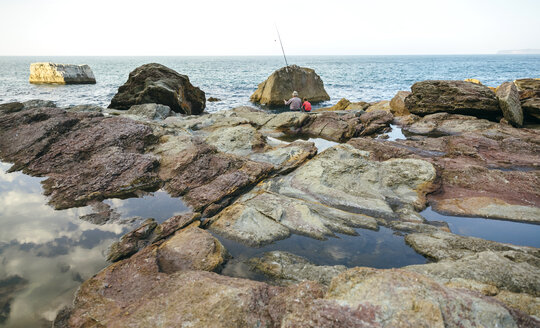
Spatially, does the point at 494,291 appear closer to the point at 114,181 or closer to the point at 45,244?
the point at 45,244

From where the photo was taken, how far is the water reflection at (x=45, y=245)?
3.52 meters

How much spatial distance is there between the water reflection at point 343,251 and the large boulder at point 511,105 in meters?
12.2

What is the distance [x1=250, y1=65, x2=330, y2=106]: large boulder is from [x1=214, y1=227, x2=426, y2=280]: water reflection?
20422mm

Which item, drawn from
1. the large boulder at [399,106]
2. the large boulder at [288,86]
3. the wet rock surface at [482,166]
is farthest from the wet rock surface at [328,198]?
the large boulder at [288,86]

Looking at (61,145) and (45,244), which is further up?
(61,145)

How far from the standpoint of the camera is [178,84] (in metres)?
17.5

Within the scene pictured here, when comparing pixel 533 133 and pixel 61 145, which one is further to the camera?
pixel 533 133

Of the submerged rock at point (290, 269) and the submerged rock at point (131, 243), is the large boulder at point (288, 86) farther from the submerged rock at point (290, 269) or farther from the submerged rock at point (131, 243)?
the submerged rock at point (290, 269)

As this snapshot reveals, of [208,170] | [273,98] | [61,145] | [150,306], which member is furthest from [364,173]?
[273,98]

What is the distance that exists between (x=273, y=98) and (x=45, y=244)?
69.3 ft

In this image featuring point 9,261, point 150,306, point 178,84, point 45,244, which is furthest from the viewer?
point 178,84

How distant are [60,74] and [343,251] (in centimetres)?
5879

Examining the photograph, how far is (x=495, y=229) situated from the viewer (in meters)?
5.41

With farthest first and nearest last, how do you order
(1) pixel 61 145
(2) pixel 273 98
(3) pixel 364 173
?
(2) pixel 273 98, (1) pixel 61 145, (3) pixel 364 173
